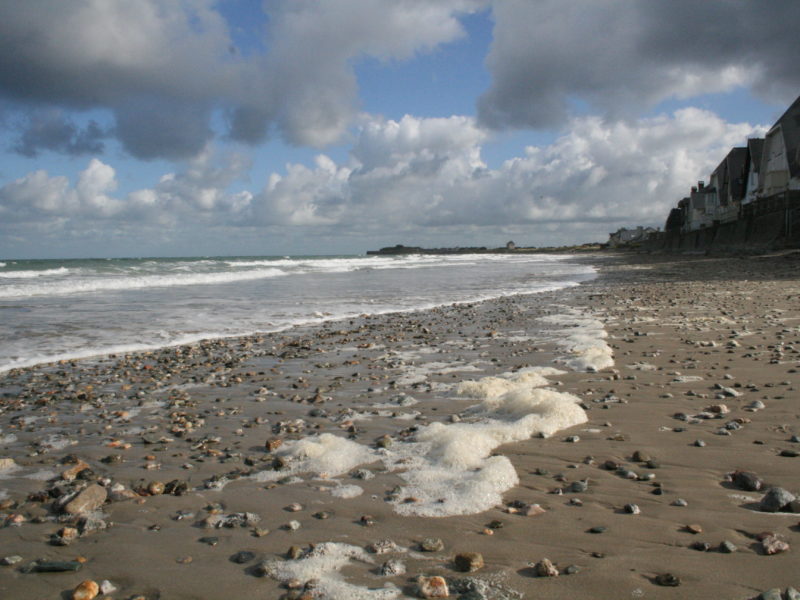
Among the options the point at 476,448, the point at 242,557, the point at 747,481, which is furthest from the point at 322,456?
the point at 747,481

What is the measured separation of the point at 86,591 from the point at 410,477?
195cm

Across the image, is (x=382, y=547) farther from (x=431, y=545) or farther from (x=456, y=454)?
(x=456, y=454)

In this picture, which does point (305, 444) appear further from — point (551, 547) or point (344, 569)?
point (551, 547)

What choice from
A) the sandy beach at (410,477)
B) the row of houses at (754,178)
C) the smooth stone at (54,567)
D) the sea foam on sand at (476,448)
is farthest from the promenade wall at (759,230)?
the smooth stone at (54,567)

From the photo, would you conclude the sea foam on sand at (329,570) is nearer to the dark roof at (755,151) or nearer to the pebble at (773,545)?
the pebble at (773,545)

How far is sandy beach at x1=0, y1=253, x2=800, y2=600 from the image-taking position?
2.61 m

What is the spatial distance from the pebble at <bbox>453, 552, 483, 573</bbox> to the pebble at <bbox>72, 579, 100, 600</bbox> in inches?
64.9

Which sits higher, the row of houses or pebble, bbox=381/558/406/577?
the row of houses

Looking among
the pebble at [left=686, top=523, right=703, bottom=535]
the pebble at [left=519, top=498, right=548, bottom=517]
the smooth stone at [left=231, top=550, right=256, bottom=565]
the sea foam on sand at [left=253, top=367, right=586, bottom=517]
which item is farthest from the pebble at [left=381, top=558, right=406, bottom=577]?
the pebble at [left=686, top=523, right=703, bottom=535]

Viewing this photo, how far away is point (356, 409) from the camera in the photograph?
5.66 m

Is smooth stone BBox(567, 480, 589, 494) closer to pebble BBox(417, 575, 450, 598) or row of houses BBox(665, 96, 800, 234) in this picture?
pebble BBox(417, 575, 450, 598)

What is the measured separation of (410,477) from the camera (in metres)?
3.78

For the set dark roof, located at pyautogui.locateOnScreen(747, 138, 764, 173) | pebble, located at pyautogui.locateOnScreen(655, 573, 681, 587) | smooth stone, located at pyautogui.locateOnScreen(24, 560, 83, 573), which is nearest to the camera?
pebble, located at pyautogui.locateOnScreen(655, 573, 681, 587)

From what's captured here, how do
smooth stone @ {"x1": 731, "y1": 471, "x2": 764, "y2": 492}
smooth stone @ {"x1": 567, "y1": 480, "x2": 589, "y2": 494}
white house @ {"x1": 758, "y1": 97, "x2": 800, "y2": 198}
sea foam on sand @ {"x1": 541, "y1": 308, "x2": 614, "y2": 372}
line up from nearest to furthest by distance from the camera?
smooth stone @ {"x1": 731, "y1": 471, "x2": 764, "y2": 492}
smooth stone @ {"x1": 567, "y1": 480, "x2": 589, "y2": 494}
sea foam on sand @ {"x1": 541, "y1": 308, "x2": 614, "y2": 372}
white house @ {"x1": 758, "y1": 97, "x2": 800, "y2": 198}
